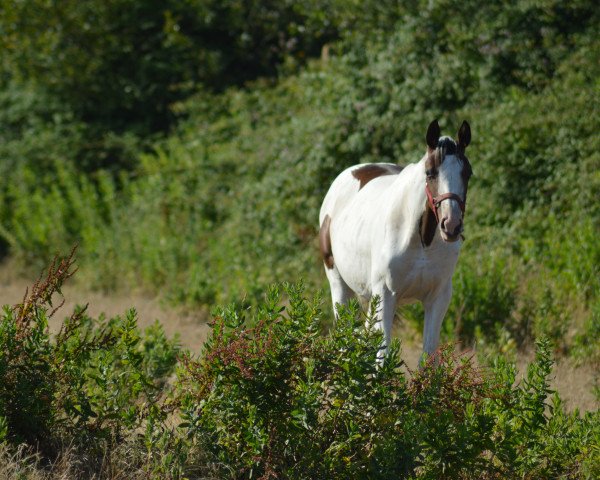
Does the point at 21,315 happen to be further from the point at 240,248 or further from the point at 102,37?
the point at 102,37

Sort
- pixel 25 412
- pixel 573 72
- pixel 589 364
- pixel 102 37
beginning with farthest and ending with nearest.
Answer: pixel 102 37 < pixel 573 72 < pixel 589 364 < pixel 25 412

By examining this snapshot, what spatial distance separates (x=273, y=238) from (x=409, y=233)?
5474 mm

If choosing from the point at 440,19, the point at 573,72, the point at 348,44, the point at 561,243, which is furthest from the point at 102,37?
the point at 561,243

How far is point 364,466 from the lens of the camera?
4.27 meters

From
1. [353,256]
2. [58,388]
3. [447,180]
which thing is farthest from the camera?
[353,256]

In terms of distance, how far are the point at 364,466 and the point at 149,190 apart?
8.78m

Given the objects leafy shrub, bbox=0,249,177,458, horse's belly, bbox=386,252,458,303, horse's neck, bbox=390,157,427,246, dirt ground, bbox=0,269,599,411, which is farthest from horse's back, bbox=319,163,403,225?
leafy shrub, bbox=0,249,177,458

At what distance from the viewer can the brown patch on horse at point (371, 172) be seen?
22.0ft

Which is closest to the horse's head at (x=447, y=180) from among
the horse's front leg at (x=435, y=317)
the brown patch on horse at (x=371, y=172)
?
the horse's front leg at (x=435, y=317)

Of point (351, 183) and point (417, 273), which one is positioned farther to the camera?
point (351, 183)

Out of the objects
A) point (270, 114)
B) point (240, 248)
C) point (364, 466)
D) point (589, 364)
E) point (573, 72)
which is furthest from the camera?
point (270, 114)

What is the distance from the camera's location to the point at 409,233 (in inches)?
215

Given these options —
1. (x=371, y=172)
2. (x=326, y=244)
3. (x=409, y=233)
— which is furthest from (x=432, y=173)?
(x=326, y=244)

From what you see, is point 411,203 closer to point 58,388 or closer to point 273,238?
point 58,388
